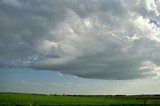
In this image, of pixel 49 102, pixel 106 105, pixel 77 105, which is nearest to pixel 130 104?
pixel 106 105

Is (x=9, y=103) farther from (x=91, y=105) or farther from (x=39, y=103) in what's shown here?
(x=91, y=105)

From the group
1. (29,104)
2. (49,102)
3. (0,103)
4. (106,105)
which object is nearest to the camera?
(0,103)

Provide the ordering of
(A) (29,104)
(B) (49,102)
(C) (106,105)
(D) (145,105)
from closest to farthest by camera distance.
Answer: (A) (29,104), (B) (49,102), (C) (106,105), (D) (145,105)

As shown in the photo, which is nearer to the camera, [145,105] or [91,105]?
[91,105]

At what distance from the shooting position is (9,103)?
150 ft

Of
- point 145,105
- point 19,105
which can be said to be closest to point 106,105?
point 145,105

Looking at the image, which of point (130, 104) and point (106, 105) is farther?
point (130, 104)

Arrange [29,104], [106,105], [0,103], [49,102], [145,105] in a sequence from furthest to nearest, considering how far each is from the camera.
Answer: [145,105] < [106,105] < [49,102] < [29,104] < [0,103]

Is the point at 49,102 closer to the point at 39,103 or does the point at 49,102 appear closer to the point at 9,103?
the point at 39,103

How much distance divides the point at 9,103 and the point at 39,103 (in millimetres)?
5965

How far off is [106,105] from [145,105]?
28.6ft

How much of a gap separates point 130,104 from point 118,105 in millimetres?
3327

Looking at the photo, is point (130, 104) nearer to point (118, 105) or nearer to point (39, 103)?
point (118, 105)

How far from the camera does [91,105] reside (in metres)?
55.6
